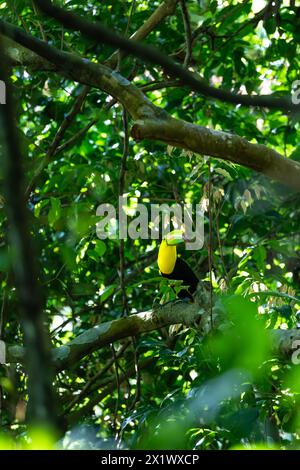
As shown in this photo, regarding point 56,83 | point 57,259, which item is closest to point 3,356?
point 57,259

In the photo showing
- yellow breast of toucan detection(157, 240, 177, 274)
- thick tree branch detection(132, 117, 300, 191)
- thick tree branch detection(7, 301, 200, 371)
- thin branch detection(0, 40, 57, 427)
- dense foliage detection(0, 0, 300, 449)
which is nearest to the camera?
thin branch detection(0, 40, 57, 427)

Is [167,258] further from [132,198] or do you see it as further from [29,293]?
[29,293]

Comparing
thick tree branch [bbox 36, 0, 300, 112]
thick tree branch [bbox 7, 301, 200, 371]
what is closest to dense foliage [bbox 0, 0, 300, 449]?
thick tree branch [bbox 7, 301, 200, 371]

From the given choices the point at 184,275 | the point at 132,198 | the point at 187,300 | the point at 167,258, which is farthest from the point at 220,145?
the point at 132,198

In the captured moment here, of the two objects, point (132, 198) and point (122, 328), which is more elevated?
point (132, 198)

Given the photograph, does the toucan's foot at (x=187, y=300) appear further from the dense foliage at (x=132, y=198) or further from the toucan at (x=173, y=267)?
the toucan at (x=173, y=267)

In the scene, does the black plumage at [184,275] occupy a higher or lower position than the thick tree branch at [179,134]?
lower

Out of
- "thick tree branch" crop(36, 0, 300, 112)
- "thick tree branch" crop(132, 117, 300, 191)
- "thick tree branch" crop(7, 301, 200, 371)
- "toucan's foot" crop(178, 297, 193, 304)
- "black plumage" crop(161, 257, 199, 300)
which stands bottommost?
"thick tree branch" crop(7, 301, 200, 371)

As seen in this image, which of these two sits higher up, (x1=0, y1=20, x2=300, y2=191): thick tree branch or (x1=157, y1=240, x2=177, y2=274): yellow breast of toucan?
(x1=0, y1=20, x2=300, y2=191): thick tree branch

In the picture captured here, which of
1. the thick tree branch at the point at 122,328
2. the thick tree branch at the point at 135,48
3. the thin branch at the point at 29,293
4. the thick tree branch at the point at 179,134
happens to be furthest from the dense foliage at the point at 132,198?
the thin branch at the point at 29,293

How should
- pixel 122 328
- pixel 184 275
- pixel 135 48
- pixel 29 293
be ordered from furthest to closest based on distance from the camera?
1. pixel 184 275
2. pixel 122 328
3. pixel 135 48
4. pixel 29 293

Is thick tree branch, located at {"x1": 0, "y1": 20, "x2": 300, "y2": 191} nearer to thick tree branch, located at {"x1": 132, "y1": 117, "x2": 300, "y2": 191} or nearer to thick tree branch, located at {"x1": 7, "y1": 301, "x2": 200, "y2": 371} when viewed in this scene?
thick tree branch, located at {"x1": 132, "y1": 117, "x2": 300, "y2": 191}

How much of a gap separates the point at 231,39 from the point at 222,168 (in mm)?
1393

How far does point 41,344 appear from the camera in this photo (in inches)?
17.3
